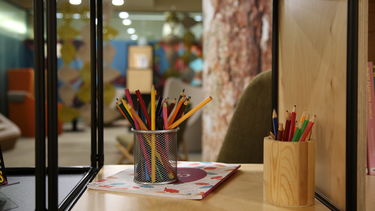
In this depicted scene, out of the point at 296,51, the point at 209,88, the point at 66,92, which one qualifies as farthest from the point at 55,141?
the point at 209,88

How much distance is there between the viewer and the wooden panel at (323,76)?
0.57 m

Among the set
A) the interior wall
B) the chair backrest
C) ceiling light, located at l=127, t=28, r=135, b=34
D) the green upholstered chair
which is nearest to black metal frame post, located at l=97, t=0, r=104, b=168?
the green upholstered chair

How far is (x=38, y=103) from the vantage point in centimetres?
48

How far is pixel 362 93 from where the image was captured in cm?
51

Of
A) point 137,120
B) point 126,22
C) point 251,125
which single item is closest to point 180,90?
point 251,125

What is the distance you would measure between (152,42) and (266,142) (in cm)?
823

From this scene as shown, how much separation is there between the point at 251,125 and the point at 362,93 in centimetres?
75

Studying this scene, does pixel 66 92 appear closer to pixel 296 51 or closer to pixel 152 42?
pixel 296 51

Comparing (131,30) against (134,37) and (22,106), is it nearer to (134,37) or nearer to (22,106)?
(134,37)

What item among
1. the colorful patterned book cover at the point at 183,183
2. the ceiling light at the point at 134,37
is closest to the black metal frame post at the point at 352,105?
the colorful patterned book cover at the point at 183,183

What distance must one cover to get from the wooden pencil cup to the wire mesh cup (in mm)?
197

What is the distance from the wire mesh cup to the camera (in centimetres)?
71

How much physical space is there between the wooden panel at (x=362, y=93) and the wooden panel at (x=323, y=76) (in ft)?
0.10

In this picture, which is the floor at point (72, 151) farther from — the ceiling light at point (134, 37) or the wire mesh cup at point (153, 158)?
the wire mesh cup at point (153, 158)
